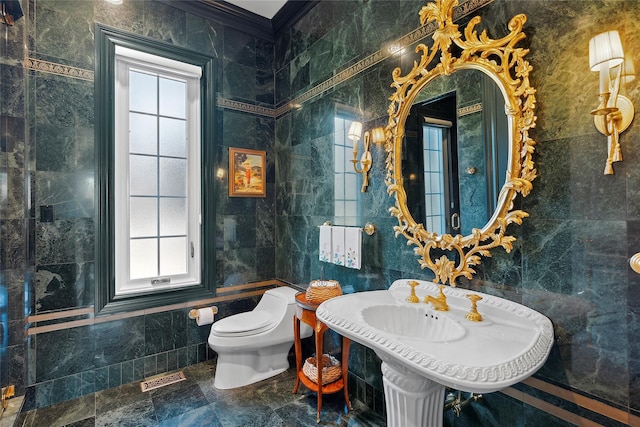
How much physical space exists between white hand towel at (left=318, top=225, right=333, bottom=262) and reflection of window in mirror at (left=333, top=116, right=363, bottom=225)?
99 millimetres

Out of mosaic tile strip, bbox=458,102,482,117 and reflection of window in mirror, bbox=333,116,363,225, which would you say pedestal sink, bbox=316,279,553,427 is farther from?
mosaic tile strip, bbox=458,102,482,117

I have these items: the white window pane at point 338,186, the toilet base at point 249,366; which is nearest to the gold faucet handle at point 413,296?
the white window pane at point 338,186

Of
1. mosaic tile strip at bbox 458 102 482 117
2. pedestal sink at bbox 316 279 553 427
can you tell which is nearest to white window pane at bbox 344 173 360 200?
pedestal sink at bbox 316 279 553 427

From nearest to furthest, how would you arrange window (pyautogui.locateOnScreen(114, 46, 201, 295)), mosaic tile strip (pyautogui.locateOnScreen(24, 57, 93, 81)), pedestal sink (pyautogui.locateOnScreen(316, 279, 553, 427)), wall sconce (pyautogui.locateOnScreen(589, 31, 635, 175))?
pedestal sink (pyautogui.locateOnScreen(316, 279, 553, 427)) < wall sconce (pyautogui.locateOnScreen(589, 31, 635, 175)) < mosaic tile strip (pyautogui.locateOnScreen(24, 57, 93, 81)) < window (pyautogui.locateOnScreen(114, 46, 201, 295))

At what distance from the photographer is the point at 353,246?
2035 millimetres

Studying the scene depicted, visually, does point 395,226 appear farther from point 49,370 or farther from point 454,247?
point 49,370

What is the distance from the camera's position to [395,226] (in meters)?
1.78

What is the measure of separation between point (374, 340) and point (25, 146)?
231 centimetres

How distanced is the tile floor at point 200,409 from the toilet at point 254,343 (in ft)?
0.31

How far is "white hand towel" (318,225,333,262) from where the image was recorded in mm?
2221

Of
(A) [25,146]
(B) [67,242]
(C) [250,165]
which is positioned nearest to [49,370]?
(B) [67,242]

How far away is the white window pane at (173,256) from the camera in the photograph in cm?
253

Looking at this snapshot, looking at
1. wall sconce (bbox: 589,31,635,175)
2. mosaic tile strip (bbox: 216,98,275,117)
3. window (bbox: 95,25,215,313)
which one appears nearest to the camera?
wall sconce (bbox: 589,31,635,175)

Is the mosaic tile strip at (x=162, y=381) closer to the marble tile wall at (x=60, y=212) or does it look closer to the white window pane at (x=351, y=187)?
the marble tile wall at (x=60, y=212)
